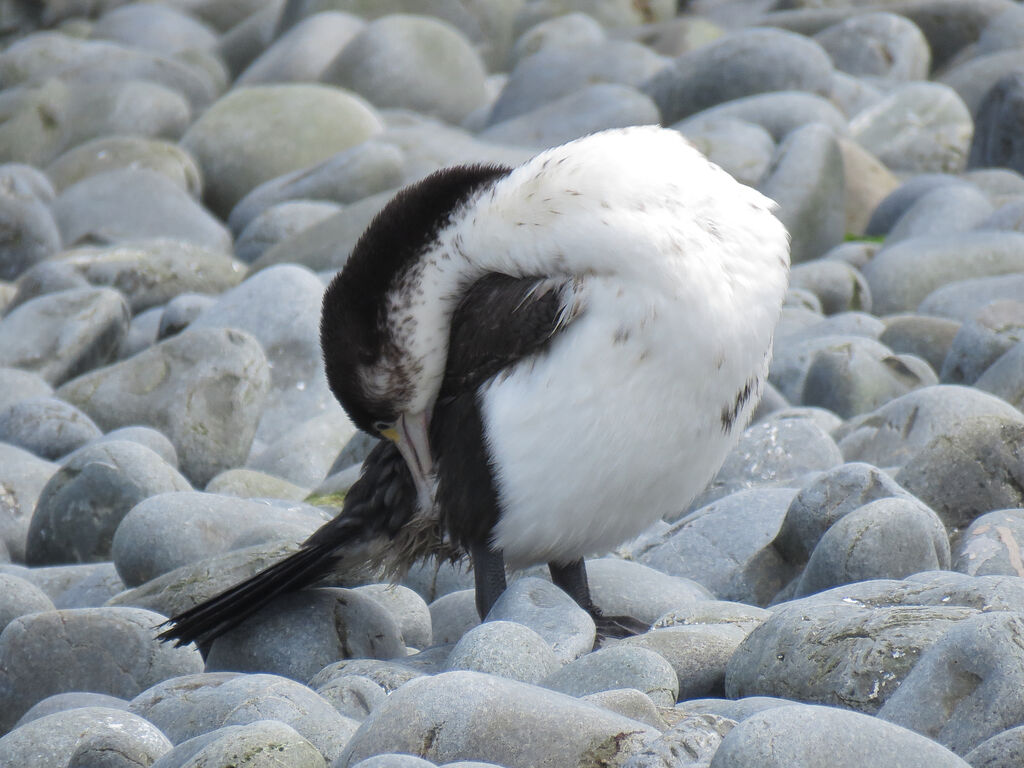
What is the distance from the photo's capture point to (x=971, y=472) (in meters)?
4.70

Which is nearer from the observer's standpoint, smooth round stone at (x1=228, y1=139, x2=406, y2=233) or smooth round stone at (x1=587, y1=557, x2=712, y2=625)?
smooth round stone at (x1=587, y1=557, x2=712, y2=625)

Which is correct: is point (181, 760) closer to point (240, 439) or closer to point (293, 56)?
point (240, 439)

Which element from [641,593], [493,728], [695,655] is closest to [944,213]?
[641,593]

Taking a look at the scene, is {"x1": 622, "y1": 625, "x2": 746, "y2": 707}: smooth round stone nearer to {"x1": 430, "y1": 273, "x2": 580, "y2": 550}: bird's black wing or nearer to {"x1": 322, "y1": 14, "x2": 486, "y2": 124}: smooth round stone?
{"x1": 430, "y1": 273, "x2": 580, "y2": 550}: bird's black wing

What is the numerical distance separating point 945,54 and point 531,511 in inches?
532

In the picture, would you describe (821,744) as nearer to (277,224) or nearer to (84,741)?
(84,741)

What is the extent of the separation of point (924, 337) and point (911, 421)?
6.42 feet

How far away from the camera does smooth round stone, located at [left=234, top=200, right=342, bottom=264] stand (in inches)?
433

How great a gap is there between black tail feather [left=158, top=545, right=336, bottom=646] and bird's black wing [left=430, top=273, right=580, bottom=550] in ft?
1.46

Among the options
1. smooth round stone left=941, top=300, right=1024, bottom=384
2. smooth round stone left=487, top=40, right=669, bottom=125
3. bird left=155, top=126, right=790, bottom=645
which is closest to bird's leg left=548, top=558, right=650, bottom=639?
bird left=155, top=126, right=790, bottom=645

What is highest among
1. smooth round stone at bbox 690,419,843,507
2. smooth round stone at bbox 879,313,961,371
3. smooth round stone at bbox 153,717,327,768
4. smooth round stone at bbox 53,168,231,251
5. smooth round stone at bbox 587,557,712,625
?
smooth round stone at bbox 153,717,327,768

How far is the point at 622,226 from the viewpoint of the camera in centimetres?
394

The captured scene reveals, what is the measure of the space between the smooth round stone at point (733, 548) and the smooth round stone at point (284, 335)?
2.68 meters

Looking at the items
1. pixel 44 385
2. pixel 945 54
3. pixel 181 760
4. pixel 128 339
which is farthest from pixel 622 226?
pixel 945 54
